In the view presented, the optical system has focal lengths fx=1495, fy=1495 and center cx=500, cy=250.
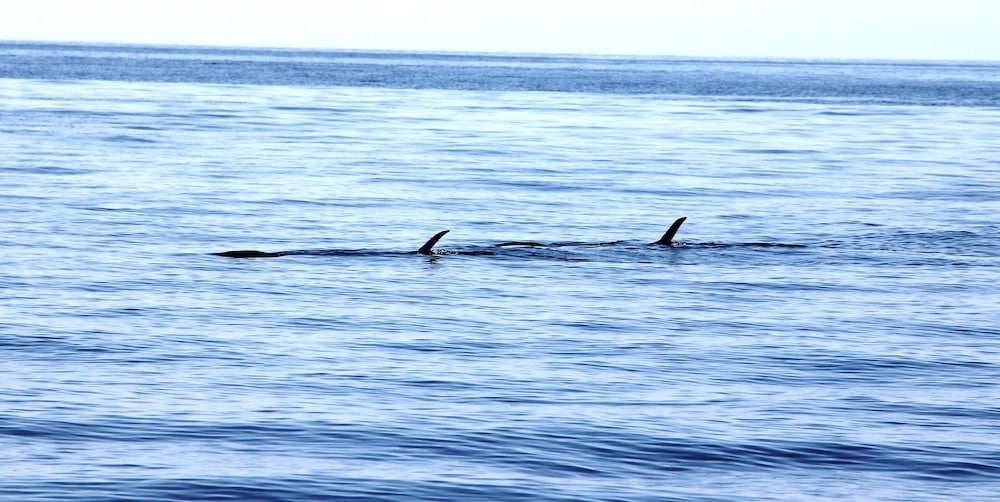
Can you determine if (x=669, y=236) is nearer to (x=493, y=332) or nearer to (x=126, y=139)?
(x=493, y=332)

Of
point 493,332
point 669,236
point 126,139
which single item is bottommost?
point 126,139

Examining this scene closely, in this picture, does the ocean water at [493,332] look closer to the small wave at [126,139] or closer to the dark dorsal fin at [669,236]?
the dark dorsal fin at [669,236]

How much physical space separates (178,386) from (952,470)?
8.21 metres

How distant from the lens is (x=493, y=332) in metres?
20.2

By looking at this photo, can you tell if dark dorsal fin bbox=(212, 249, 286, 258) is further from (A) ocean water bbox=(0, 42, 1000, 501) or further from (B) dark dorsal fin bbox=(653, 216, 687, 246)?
(B) dark dorsal fin bbox=(653, 216, 687, 246)

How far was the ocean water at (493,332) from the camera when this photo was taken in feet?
45.3

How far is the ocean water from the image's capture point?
13797mm

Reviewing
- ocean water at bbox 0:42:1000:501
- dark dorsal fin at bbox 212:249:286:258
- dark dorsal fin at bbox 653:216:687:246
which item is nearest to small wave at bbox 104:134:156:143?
ocean water at bbox 0:42:1000:501

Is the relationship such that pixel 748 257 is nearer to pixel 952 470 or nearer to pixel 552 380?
→ pixel 552 380

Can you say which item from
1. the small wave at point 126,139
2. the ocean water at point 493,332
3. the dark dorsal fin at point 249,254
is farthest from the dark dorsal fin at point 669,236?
the small wave at point 126,139

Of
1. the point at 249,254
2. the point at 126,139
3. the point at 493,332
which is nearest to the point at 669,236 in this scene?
the point at 249,254

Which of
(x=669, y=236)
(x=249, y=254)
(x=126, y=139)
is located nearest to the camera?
(x=249, y=254)

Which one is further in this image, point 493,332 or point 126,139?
point 126,139

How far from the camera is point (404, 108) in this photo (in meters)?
91.2
